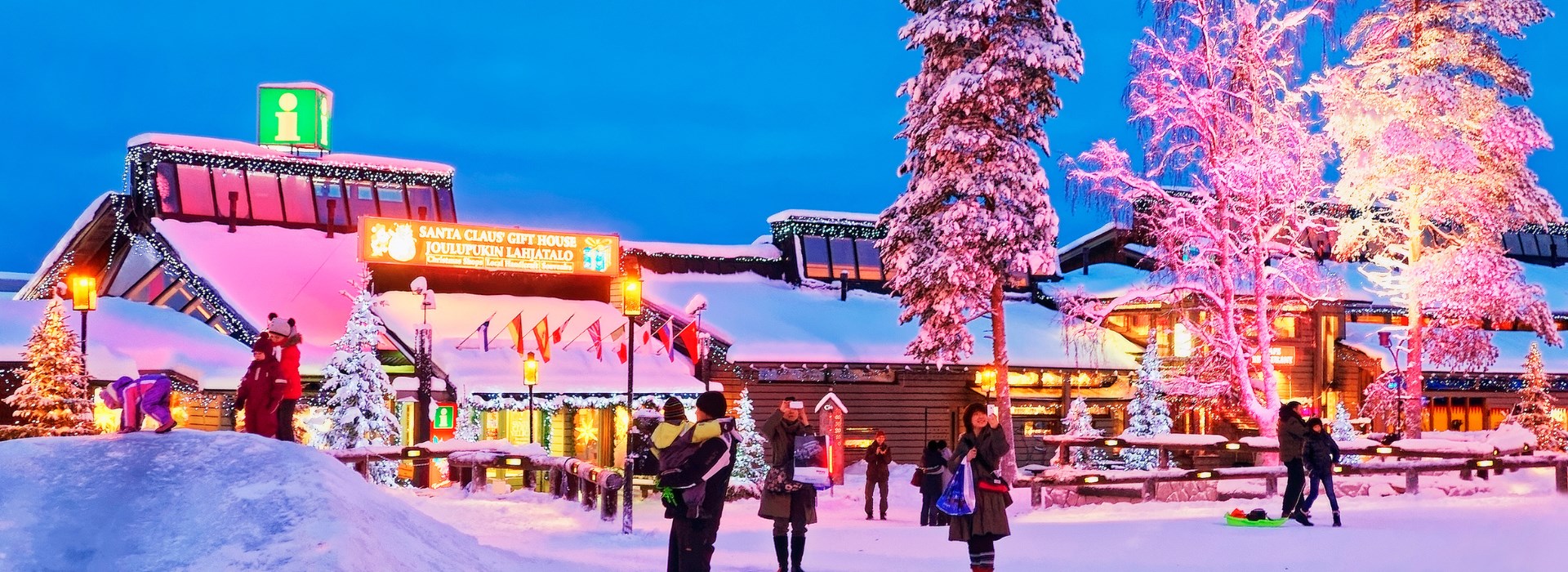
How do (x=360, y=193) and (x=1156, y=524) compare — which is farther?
(x=360, y=193)

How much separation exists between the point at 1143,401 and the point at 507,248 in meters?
16.0

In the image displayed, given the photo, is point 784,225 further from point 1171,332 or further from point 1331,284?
point 1331,284

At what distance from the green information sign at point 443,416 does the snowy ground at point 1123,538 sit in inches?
258

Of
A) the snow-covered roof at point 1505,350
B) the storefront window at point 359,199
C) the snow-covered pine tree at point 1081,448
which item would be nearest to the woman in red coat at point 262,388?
the storefront window at point 359,199

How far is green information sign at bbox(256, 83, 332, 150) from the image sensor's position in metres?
36.3

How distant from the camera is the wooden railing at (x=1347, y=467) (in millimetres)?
20766

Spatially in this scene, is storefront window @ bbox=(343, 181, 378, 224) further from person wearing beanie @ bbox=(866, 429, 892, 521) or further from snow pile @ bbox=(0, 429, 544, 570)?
snow pile @ bbox=(0, 429, 544, 570)

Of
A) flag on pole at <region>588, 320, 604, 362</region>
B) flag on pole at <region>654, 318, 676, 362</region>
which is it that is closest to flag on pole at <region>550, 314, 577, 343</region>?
flag on pole at <region>588, 320, 604, 362</region>

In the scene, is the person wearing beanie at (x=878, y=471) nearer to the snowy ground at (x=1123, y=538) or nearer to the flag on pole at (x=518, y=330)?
the snowy ground at (x=1123, y=538)

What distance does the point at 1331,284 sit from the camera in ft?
78.8

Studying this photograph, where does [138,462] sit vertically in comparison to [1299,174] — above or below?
below

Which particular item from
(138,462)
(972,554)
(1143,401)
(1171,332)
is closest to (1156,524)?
(972,554)

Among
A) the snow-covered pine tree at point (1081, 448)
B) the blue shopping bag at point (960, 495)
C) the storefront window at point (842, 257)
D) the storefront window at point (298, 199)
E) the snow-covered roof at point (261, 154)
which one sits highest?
the snow-covered roof at point (261, 154)

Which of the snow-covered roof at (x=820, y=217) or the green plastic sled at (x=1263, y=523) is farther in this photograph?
the snow-covered roof at (x=820, y=217)
